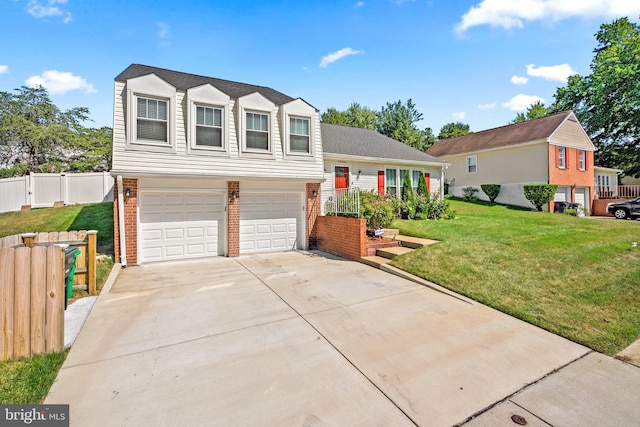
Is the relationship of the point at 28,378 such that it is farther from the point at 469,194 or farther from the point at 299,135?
the point at 469,194

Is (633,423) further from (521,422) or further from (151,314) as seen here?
(151,314)

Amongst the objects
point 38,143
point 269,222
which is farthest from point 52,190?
point 38,143

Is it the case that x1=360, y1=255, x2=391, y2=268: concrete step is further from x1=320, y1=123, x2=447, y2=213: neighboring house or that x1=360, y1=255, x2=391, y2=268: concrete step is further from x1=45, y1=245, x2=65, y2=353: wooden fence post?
x1=45, y1=245, x2=65, y2=353: wooden fence post

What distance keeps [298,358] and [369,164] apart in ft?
37.4

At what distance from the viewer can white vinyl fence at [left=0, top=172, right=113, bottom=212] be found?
12.8m

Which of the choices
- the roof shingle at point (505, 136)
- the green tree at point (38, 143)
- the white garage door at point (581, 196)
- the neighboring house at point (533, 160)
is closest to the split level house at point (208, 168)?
the neighboring house at point (533, 160)

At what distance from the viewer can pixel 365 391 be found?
9.05ft

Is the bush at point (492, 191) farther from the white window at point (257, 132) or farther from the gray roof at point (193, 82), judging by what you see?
the white window at point (257, 132)

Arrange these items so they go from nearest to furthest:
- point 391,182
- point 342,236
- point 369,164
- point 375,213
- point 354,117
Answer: point 342,236 < point 375,213 < point 369,164 < point 391,182 < point 354,117

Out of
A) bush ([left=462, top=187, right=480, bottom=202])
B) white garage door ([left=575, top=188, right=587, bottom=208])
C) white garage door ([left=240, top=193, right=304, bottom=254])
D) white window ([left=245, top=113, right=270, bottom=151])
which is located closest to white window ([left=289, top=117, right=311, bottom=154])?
white window ([left=245, top=113, right=270, bottom=151])

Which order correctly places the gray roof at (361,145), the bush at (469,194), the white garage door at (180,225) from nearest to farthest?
the white garage door at (180,225)
the gray roof at (361,145)
the bush at (469,194)

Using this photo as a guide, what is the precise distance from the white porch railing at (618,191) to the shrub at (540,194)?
305 inches

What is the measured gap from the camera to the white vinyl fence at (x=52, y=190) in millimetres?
12844

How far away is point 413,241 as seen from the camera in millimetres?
8656
